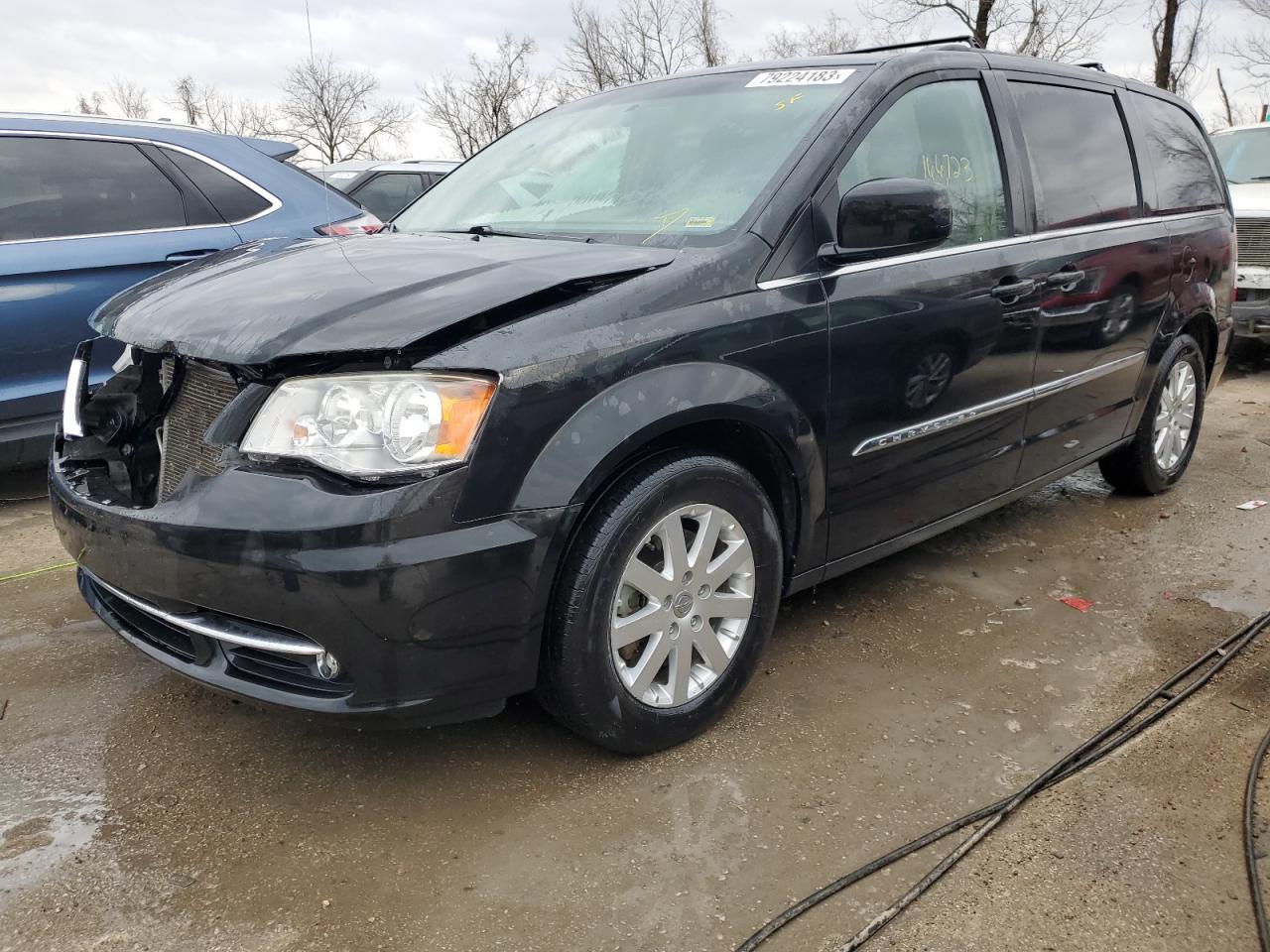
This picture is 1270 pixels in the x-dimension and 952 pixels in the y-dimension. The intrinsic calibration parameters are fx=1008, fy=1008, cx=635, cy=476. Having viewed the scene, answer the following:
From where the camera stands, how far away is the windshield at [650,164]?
2.77 m

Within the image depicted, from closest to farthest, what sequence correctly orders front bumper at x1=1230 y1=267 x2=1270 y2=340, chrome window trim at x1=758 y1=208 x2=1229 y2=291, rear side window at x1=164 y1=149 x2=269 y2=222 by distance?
1. chrome window trim at x1=758 y1=208 x2=1229 y2=291
2. rear side window at x1=164 y1=149 x2=269 y2=222
3. front bumper at x1=1230 y1=267 x2=1270 y2=340

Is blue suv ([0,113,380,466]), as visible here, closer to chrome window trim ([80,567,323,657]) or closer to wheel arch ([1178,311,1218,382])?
chrome window trim ([80,567,323,657])

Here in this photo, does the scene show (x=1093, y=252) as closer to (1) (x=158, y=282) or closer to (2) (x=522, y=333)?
(2) (x=522, y=333)

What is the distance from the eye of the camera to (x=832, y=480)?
2.83 metres

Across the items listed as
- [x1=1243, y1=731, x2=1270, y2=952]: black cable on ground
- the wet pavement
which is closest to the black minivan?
the wet pavement

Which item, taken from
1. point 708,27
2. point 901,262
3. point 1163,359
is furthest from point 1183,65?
point 901,262

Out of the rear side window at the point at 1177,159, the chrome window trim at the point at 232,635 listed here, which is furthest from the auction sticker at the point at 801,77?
the chrome window trim at the point at 232,635

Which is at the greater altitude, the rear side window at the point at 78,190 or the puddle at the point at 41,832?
the rear side window at the point at 78,190

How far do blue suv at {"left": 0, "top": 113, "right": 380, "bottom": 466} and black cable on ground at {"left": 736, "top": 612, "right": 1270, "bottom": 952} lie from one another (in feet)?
10.1

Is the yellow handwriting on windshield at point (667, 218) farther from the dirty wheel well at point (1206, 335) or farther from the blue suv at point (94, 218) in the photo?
the dirty wheel well at point (1206, 335)

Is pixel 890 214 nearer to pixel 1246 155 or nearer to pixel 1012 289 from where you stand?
pixel 1012 289

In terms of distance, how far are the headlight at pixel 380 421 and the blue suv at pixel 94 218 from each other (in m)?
2.21

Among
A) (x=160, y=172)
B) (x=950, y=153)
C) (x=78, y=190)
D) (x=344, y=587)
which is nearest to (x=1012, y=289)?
(x=950, y=153)

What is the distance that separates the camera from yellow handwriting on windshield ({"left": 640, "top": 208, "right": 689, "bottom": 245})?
2689mm
